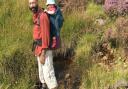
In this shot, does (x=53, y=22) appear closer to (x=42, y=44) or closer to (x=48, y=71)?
(x=42, y=44)

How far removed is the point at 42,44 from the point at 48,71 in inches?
21.3

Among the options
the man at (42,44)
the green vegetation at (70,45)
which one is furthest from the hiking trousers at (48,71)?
the green vegetation at (70,45)

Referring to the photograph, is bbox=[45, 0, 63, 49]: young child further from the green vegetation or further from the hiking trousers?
the green vegetation

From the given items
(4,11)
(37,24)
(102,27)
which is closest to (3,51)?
(37,24)

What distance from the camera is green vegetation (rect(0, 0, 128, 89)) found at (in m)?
8.98

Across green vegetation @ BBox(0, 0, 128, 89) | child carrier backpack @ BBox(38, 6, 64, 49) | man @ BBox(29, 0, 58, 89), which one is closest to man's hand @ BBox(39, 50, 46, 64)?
man @ BBox(29, 0, 58, 89)

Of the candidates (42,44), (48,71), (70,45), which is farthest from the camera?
(70,45)

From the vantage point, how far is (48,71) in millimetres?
8555

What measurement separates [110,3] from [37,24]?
348 centimetres

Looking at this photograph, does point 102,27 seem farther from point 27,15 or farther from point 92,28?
point 27,15

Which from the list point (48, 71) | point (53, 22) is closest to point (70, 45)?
point (48, 71)

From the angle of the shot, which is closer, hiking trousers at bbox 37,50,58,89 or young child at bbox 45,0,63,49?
young child at bbox 45,0,63,49

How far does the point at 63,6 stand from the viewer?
1188cm

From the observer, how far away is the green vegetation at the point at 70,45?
898 centimetres
